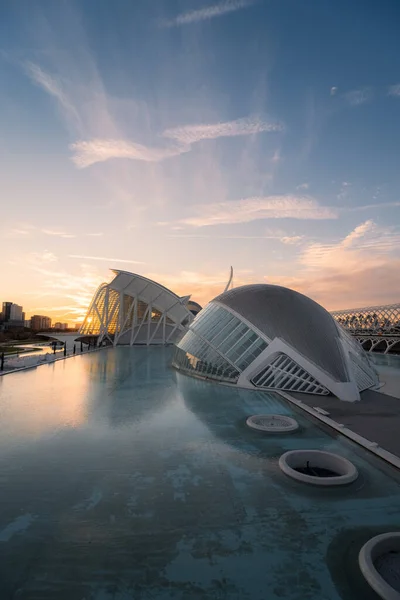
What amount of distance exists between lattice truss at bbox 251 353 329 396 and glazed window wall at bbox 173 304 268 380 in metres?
1.05

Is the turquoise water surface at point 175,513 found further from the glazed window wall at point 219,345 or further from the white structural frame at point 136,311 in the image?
the white structural frame at point 136,311

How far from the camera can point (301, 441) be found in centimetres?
1045

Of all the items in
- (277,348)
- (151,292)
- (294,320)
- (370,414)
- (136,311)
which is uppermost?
(151,292)

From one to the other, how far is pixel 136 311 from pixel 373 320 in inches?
2076

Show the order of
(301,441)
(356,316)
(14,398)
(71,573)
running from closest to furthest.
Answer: (71,573), (301,441), (14,398), (356,316)

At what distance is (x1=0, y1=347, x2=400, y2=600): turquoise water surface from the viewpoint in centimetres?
467

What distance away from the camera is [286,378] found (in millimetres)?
18094

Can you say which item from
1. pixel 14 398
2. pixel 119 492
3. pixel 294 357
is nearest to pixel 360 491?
pixel 119 492

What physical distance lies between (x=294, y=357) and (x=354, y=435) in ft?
24.4

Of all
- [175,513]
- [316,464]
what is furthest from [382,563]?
[316,464]

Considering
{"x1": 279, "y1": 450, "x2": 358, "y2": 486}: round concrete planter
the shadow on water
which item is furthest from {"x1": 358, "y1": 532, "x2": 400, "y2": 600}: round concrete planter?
{"x1": 279, "y1": 450, "x2": 358, "y2": 486}: round concrete planter

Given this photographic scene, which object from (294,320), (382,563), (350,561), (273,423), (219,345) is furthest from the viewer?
(219,345)

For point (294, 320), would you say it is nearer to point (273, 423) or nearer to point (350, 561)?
point (273, 423)

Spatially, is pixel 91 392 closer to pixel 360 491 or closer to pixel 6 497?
pixel 6 497
